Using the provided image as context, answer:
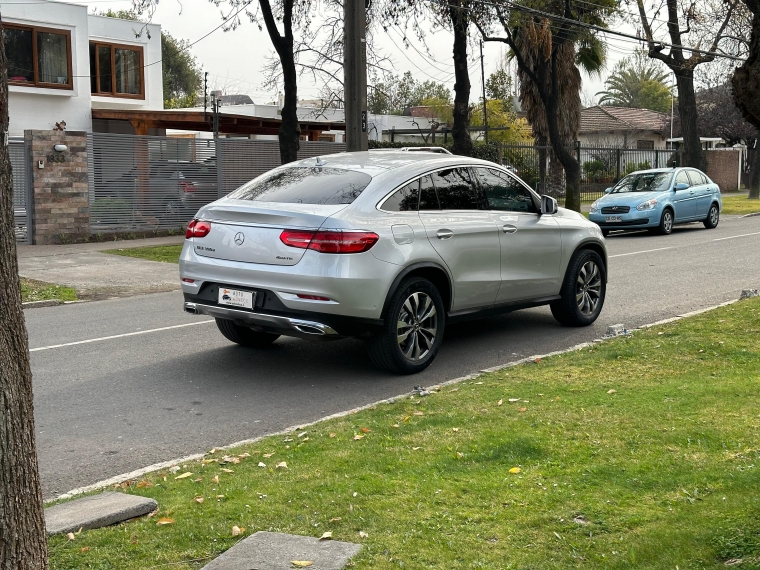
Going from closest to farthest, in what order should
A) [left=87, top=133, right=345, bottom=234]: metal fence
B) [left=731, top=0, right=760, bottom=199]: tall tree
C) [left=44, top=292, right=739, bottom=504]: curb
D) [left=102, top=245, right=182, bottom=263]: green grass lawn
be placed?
[left=731, top=0, right=760, bottom=199]: tall tree
[left=44, top=292, right=739, bottom=504]: curb
[left=102, top=245, right=182, bottom=263]: green grass lawn
[left=87, top=133, right=345, bottom=234]: metal fence

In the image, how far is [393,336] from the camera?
7.79m

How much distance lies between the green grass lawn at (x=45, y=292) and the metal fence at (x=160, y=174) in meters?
6.92

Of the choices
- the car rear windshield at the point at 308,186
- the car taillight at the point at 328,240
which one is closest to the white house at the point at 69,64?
the car rear windshield at the point at 308,186

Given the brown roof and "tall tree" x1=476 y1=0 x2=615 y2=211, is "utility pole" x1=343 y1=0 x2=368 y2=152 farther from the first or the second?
the brown roof

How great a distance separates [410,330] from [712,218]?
1846 cm

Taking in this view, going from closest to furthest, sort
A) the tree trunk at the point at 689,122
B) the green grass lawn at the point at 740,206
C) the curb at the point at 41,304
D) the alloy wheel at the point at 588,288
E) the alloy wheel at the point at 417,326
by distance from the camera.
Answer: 1. the alloy wheel at the point at 417,326
2. the alloy wheel at the point at 588,288
3. the curb at the point at 41,304
4. the green grass lawn at the point at 740,206
5. the tree trunk at the point at 689,122

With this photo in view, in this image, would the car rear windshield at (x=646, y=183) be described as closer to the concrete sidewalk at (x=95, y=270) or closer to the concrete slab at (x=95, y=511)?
the concrete sidewalk at (x=95, y=270)

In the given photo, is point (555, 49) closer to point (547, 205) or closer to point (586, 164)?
point (586, 164)

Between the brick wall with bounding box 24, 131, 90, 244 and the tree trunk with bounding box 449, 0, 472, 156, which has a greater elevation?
the tree trunk with bounding box 449, 0, 472, 156

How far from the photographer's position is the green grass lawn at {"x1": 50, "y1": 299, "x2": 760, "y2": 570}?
3.91 meters

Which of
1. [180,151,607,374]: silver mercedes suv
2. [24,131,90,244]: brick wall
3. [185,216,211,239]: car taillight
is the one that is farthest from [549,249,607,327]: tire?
[24,131,90,244]: brick wall

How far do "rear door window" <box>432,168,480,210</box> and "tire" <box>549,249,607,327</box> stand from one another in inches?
62.0

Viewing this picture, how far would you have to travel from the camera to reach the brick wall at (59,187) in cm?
1977

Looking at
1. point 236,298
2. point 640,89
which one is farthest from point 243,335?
point 640,89
